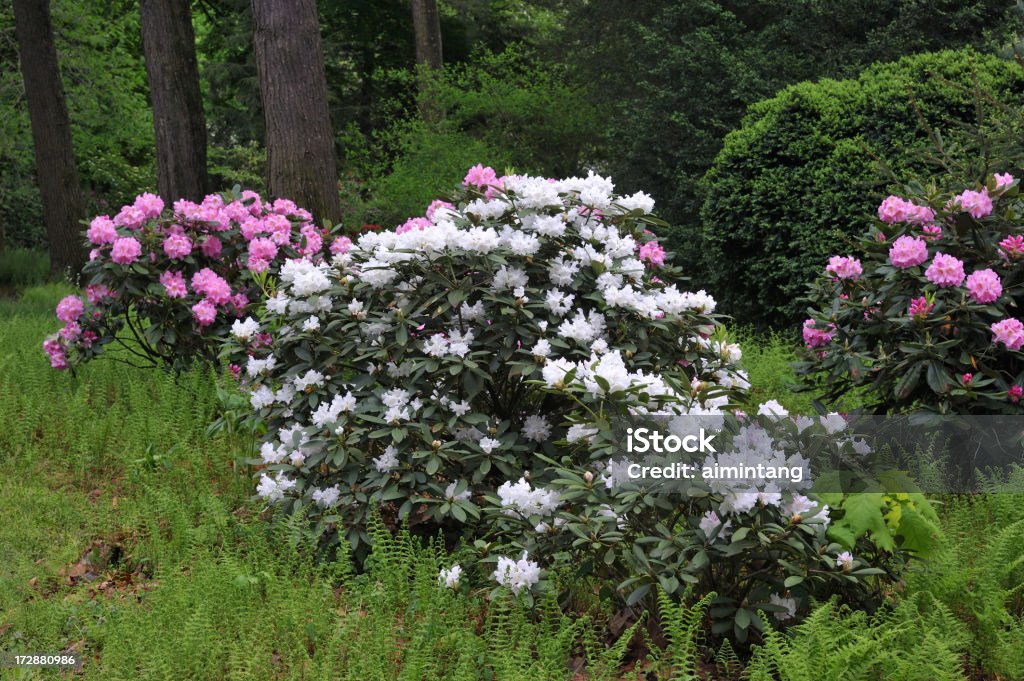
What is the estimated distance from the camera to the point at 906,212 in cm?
448

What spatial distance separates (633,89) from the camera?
14.4 metres

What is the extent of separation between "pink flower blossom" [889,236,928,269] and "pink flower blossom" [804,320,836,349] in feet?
2.10

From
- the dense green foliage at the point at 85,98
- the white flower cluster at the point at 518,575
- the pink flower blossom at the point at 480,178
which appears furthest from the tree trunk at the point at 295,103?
the dense green foliage at the point at 85,98

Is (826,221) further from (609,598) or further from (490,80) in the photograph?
(490,80)

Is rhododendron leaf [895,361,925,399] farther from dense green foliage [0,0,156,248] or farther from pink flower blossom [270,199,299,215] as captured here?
dense green foliage [0,0,156,248]

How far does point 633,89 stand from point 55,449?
1094 centimetres

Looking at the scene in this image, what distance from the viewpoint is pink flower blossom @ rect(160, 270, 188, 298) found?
593 centimetres

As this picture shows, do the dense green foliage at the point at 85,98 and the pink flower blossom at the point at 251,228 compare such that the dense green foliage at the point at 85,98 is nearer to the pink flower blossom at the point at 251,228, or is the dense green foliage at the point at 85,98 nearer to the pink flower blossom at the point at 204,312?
the pink flower blossom at the point at 251,228

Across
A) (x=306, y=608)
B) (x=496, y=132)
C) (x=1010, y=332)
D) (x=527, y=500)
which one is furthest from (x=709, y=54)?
(x=306, y=608)

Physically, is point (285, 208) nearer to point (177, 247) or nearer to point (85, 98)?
point (177, 247)

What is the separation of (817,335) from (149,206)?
13.9ft

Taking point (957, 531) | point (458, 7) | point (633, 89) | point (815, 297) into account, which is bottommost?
point (957, 531)

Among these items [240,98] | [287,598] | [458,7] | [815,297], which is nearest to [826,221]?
[815,297]

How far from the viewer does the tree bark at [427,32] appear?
15617 mm
